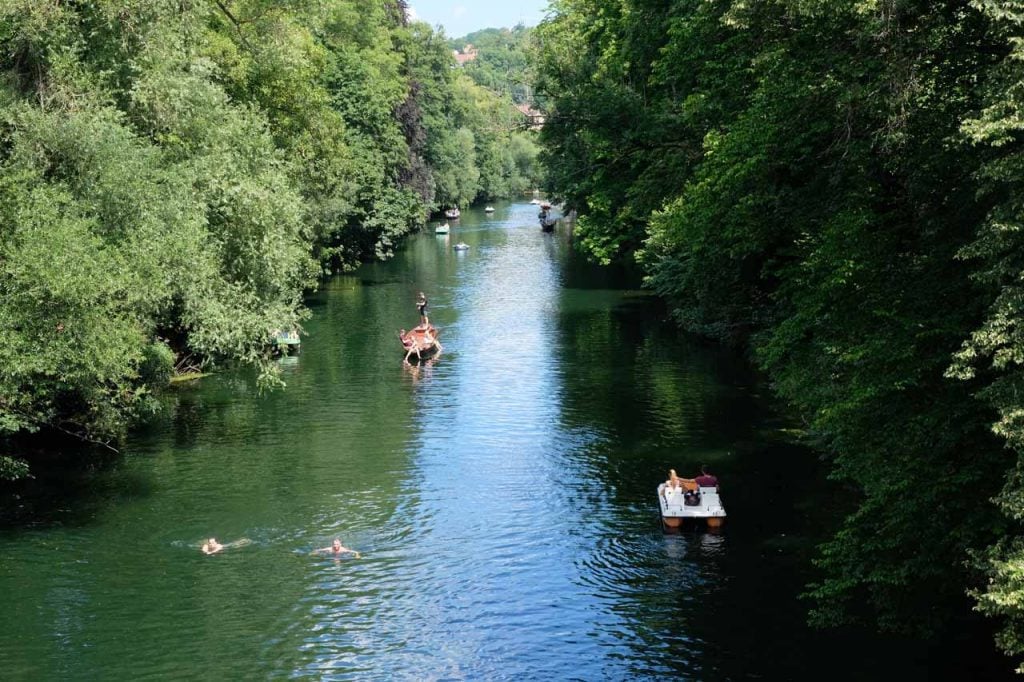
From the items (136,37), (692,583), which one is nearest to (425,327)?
(136,37)

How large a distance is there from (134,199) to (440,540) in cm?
1210

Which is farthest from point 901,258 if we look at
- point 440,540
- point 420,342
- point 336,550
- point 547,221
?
point 547,221

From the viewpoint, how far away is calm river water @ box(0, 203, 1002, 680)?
19281 millimetres

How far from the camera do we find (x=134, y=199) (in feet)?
Result: 94.1

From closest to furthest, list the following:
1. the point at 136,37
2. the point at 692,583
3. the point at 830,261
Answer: the point at 830,261
the point at 692,583
the point at 136,37

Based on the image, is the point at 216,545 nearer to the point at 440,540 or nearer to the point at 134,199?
the point at 440,540

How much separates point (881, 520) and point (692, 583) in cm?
656

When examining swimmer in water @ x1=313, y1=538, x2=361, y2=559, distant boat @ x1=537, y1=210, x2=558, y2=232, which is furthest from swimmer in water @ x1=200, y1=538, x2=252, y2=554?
distant boat @ x1=537, y1=210, x2=558, y2=232

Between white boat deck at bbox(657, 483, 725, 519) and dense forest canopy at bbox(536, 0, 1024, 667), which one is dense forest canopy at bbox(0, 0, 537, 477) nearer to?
white boat deck at bbox(657, 483, 725, 519)

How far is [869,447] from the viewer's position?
1672 centimetres

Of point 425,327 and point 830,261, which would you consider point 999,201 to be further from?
point 425,327

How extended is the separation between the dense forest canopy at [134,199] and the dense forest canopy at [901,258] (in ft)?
46.4

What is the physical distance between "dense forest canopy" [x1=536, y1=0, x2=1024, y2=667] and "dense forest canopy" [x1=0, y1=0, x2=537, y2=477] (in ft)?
46.4

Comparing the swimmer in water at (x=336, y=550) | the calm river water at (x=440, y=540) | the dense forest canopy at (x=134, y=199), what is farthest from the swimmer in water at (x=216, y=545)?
the dense forest canopy at (x=134, y=199)
